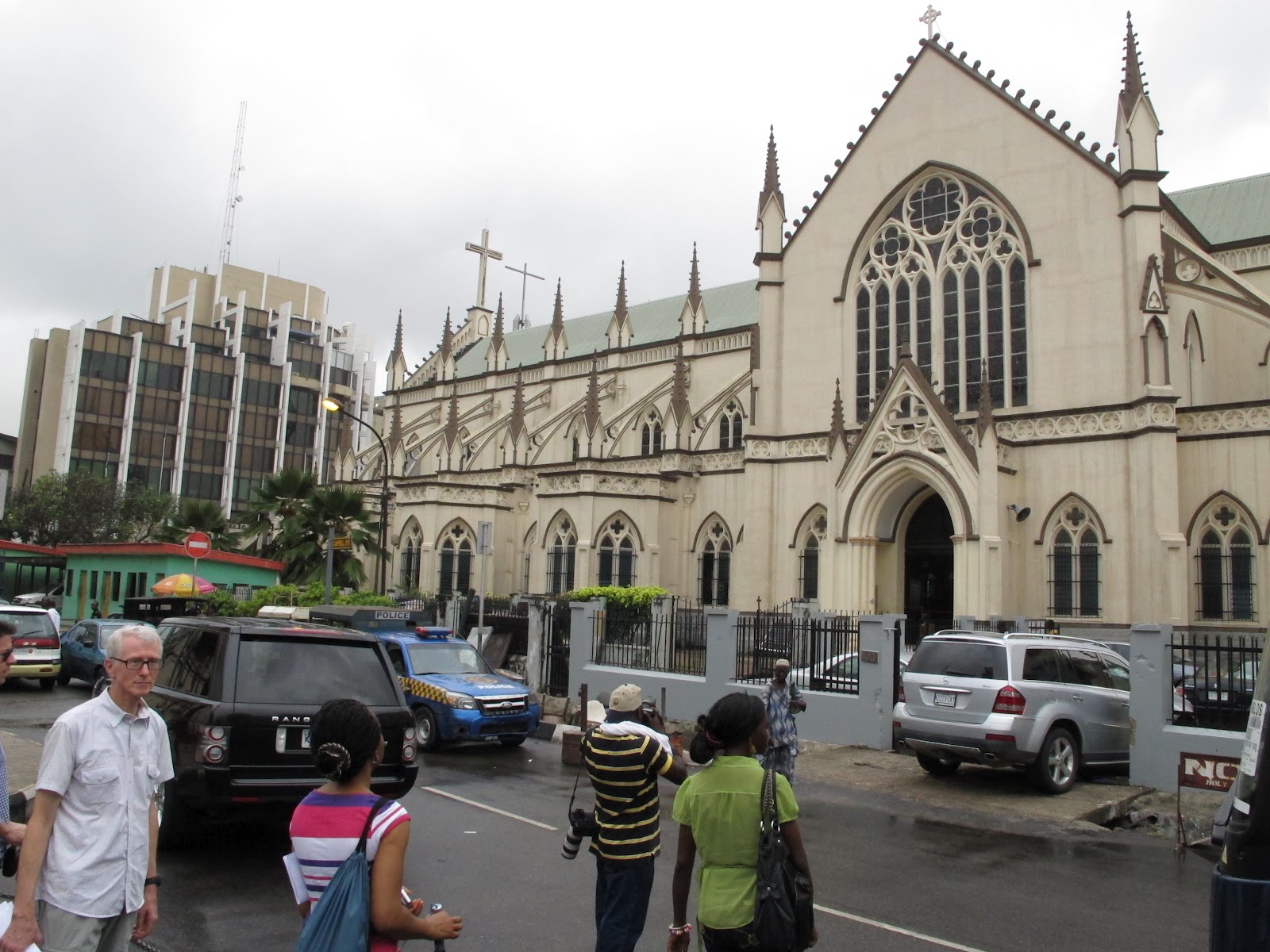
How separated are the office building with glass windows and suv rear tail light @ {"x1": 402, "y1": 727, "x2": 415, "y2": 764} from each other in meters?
69.9

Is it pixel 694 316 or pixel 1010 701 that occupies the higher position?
pixel 694 316

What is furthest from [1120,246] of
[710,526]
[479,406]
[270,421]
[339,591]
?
[270,421]

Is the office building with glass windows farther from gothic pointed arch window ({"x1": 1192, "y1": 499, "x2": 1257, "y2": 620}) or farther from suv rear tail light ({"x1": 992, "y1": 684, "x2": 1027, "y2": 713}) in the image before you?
suv rear tail light ({"x1": 992, "y1": 684, "x2": 1027, "y2": 713})

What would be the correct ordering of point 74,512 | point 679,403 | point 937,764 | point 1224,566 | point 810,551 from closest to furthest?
1. point 937,764
2. point 1224,566
3. point 810,551
4. point 679,403
5. point 74,512

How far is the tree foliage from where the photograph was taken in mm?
54219

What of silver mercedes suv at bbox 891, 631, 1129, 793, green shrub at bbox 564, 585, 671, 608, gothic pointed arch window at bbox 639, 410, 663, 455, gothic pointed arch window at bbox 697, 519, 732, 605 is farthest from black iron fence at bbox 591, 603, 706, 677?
gothic pointed arch window at bbox 639, 410, 663, 455

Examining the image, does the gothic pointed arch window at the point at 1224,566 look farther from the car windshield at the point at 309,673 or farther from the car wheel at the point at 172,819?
the car wheel at the point at 172,819

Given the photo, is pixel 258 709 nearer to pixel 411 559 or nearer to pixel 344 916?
pixel 344 916

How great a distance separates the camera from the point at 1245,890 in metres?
3.77

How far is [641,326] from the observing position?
155ft

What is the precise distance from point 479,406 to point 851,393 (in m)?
24.7

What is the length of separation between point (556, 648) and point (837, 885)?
42.7ft

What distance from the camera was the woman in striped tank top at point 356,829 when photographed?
336cm

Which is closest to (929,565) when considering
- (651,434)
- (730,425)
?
(730,425)
